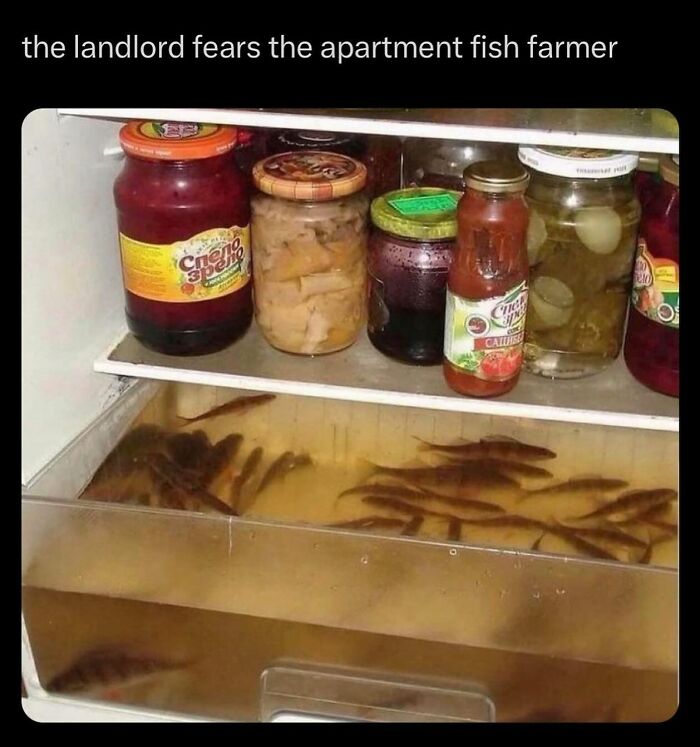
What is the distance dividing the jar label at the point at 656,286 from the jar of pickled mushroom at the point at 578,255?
0.02 m

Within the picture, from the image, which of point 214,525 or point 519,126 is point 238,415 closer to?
point 214,525

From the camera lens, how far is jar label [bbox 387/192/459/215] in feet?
3.32

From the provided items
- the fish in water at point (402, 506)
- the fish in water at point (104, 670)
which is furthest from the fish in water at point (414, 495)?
the fish in water at point (104, 670)

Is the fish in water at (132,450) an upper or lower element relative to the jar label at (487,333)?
lower

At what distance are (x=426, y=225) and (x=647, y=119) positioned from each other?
0.24 m

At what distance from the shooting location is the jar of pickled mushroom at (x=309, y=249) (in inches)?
39.5

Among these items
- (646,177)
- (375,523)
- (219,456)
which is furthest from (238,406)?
(646,177)

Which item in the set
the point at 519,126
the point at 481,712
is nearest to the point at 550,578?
the point at 481,712

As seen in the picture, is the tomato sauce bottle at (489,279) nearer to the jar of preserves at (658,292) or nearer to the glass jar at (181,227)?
the jar of preserves at (658,292)

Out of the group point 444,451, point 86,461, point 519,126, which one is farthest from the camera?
point 444,451

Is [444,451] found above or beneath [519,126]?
beneath

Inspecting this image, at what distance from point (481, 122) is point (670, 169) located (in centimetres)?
21

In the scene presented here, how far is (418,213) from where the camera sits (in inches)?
39.7

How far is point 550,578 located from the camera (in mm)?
943
